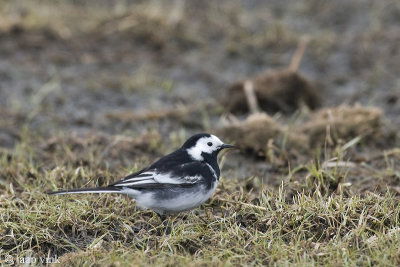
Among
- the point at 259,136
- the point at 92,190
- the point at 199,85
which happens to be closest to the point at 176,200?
the point at 92,190

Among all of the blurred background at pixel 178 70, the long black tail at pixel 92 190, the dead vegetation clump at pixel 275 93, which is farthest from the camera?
the dead vegetation clump at pixel 275 93

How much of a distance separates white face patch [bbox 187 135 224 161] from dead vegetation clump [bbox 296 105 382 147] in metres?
1.97

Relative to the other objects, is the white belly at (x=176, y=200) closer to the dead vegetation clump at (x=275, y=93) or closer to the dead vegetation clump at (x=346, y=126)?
the dead vegetation clump at (x=346, y=126)

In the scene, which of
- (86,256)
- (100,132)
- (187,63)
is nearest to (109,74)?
(187,63)

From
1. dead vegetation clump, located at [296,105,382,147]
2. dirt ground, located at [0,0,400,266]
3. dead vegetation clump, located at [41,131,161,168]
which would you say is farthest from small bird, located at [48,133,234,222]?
dead vegetation clump, located at [296,105,382,147]

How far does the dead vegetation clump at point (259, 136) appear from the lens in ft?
22.1

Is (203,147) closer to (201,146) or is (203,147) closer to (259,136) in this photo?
(201,146)

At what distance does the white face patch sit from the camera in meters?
5.22

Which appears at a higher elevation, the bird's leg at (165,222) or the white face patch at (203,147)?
the white face patch at (203,147)

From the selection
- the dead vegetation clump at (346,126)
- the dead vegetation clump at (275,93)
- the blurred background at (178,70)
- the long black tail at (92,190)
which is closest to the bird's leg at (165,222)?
the long black tail at (92,190)

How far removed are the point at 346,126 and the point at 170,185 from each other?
2862mm

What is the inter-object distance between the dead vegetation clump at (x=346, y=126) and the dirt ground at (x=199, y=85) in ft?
0.04

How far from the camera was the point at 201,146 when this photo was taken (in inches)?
207

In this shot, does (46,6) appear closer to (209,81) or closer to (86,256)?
(209,81)
